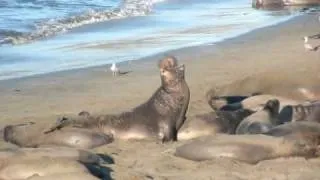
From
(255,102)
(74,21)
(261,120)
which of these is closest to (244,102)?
(255,102)

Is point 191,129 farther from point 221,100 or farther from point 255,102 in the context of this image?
point 221,100

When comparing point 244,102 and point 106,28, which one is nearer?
point 244,102

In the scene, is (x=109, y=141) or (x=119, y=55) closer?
(x=109, y=141)

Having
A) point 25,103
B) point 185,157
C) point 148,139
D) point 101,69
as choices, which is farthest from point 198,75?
point 185,157

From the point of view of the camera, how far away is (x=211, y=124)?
7719 millimetres

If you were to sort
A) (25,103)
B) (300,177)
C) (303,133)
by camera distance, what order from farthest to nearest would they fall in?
(25,103), (303,133), (300,177)

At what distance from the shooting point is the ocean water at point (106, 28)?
1371 centimetres

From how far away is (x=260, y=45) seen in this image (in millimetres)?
14375

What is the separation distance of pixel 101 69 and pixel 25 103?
100 inches

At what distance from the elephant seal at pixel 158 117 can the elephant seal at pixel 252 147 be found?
126 cm

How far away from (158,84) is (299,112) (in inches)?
124

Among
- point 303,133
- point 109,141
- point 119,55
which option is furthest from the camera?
point 119,55

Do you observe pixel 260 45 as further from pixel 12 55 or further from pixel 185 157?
pixel 185 157

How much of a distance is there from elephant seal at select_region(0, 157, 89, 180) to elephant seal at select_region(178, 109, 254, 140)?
2062mm
